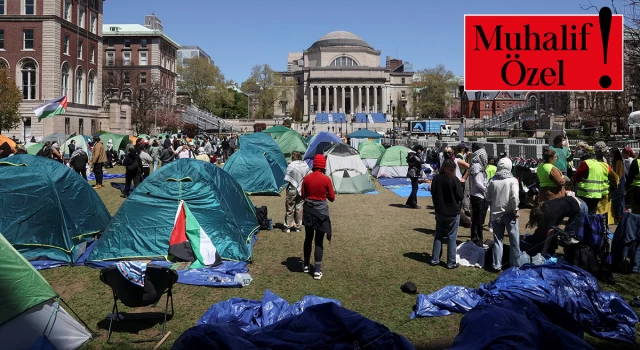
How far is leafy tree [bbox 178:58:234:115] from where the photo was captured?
261 ft

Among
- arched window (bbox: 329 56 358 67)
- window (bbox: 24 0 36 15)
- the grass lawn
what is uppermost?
arched window (bbox: 329 56 358 67)

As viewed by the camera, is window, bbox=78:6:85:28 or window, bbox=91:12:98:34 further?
window, bbox=91:12:98:34

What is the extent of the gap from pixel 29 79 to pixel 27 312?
42.4 meters

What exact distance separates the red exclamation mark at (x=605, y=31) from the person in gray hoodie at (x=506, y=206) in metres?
2.04

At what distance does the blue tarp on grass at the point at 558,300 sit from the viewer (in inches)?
209

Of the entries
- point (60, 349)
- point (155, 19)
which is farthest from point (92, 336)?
point (155, 19)

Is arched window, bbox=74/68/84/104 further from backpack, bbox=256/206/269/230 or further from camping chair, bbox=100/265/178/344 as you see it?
camping chair, bbox=100/265/178/344

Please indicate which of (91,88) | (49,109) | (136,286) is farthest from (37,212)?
(91,88)

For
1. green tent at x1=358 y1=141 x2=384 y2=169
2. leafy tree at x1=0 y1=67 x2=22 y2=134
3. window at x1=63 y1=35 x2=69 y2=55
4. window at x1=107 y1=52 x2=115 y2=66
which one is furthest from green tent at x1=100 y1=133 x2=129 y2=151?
window at x1=107 y1=52 x2=115 y2=66

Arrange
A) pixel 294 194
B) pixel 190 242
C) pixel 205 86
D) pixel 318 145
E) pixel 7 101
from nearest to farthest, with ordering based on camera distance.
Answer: pixel 190 242, pixel 294 194, pixel 318 145, pixel 7 101, pixel 205 86

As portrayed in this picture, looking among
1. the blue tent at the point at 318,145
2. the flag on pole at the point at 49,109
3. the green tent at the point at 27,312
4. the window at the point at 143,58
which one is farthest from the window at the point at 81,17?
the green tent at the point at 27,312

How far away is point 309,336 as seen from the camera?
3.76m

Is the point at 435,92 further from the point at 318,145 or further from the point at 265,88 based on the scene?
the point at 318,145

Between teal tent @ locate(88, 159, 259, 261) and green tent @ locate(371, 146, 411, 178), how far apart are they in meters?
13.4
